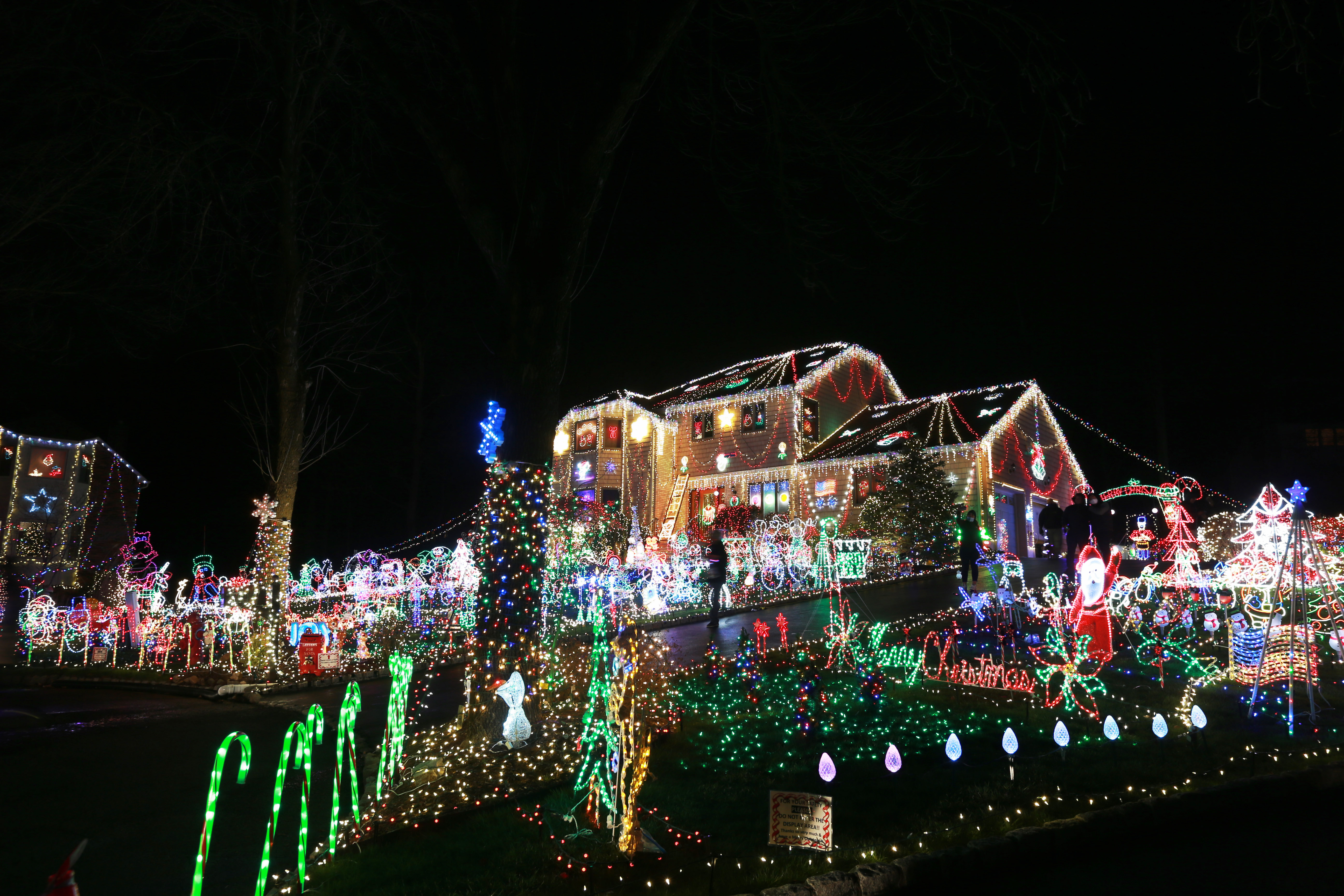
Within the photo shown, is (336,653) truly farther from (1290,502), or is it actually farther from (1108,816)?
(1290,502)

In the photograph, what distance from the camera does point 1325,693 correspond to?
972 centimetres

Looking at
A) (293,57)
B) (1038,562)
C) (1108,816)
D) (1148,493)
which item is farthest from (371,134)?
(1148,493)

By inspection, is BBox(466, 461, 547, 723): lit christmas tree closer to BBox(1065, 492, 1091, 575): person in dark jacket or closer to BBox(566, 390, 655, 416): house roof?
BBox(1065, 492, 1091, 575): person in dark jacket

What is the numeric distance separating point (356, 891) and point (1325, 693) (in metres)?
10.6

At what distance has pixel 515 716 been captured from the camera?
749 centimetres

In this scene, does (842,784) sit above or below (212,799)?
below

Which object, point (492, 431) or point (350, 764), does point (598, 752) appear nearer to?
point (350, 764)

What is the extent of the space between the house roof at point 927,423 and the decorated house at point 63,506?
2842 centimetres

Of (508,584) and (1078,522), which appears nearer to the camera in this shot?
(508,584)

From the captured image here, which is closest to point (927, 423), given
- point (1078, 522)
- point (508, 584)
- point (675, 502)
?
point (675, 502)

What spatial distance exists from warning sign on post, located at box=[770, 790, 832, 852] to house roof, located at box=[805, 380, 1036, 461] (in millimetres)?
21355

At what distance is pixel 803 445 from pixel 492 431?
22.0 meters

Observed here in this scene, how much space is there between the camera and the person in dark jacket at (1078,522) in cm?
1208

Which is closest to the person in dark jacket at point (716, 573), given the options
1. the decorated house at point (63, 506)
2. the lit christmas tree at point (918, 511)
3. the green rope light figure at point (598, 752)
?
the green rope light figure at point (598, 752)
